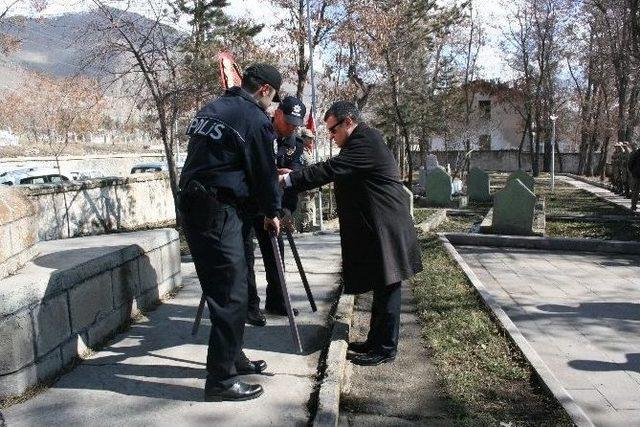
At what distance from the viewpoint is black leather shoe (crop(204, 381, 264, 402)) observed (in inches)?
126

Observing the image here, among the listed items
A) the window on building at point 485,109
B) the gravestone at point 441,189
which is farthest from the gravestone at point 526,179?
the window on building at point 485,109

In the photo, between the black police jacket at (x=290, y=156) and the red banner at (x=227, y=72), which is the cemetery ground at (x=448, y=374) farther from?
the red banner at (x=227, y=72)

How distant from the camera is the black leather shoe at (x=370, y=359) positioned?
413 centimetres

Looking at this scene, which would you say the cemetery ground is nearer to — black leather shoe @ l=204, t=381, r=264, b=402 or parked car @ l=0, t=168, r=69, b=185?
black leather shoe @ l=204, t=381, r=264, b=402

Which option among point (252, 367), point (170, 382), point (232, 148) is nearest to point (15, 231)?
point (170, 382)

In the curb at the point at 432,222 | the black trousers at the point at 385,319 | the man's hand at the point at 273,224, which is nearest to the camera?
the man's hand at the point at 273,224

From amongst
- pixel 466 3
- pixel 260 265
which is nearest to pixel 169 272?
pixel 260 265

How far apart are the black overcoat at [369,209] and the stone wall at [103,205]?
967 cm

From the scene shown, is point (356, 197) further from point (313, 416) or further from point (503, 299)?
point (503, 299)

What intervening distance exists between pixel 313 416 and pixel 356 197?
1.57 metres

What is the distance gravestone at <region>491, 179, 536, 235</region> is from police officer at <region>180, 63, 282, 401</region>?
864 cm

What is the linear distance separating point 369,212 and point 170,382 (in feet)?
5.76

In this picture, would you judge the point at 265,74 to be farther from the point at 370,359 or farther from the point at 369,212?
the point at 370,359

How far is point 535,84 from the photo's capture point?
40156 mm
